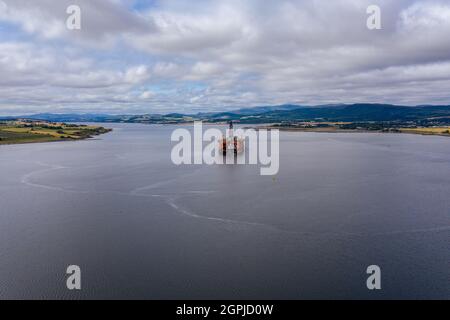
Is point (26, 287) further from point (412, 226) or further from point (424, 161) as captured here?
point (424, 161)

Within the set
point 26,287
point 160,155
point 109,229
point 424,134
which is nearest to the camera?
point 26,287

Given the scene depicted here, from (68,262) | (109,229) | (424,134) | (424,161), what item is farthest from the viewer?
(424,134)

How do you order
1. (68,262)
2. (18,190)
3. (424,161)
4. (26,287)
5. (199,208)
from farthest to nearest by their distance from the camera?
(424,161) → (18,190) → (199,208) → (68,262) → (26,287)

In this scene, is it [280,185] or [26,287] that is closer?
[26,287]
